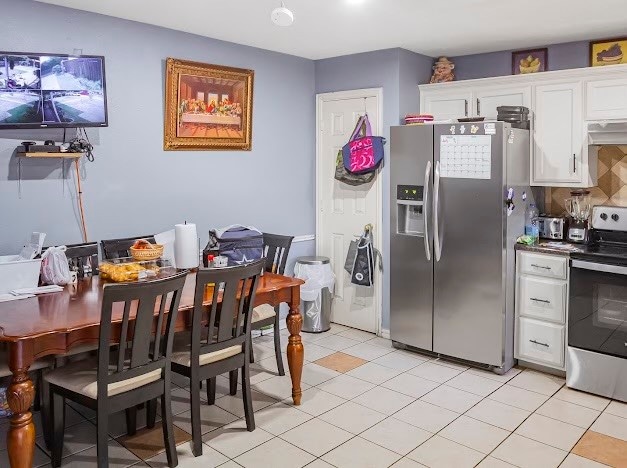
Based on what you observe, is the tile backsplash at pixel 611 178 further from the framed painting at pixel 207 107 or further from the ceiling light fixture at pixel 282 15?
the framed painting at pixel 207 107

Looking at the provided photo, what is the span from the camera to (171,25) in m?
4.06

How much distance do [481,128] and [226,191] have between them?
2021mm

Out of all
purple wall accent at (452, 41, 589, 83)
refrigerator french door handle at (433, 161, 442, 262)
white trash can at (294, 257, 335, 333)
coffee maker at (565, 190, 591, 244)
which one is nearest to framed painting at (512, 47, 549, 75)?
purple wall accent at (452, 41, 589, 83)

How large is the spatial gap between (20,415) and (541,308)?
327 cm

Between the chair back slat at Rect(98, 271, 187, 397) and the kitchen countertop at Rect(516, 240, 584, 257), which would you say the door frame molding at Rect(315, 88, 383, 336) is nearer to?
the kitchen countertop at Rect(516, 240, 584, 257)

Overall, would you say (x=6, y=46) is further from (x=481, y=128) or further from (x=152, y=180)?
(x=481, y=128)

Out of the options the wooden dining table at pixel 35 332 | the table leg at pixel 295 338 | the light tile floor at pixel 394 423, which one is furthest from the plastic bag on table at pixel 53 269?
the table leg at pixel 295 338

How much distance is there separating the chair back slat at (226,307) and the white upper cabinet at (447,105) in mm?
2438

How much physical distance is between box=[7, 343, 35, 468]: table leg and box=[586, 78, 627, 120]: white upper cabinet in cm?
380

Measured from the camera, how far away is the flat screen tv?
128 inches

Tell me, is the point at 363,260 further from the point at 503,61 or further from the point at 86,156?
the point at 86,156

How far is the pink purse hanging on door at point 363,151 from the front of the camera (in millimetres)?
4777

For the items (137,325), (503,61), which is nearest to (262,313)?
(137,325)

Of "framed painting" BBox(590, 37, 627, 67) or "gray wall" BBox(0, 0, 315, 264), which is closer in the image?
"gray wall" BBox(0, 0, 315, 264)
